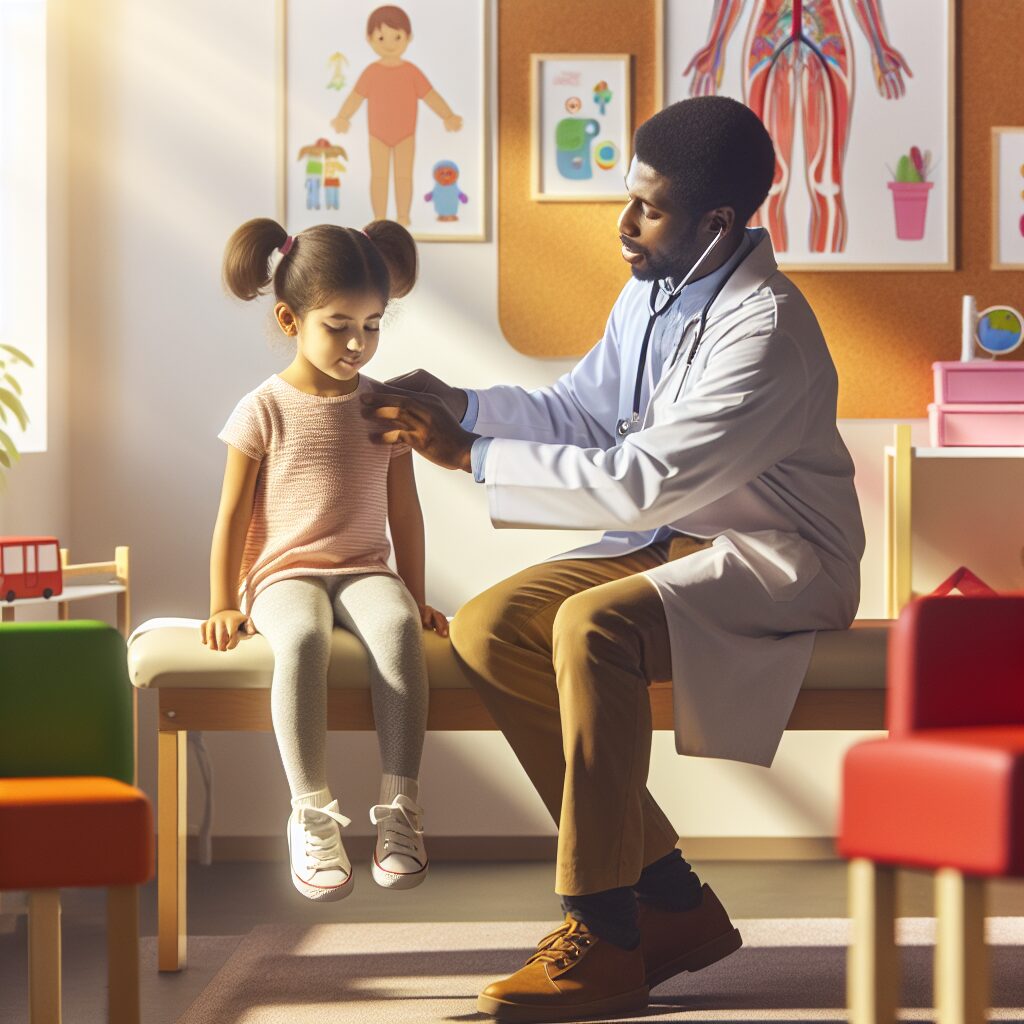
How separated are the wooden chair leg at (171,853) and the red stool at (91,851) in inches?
31.0

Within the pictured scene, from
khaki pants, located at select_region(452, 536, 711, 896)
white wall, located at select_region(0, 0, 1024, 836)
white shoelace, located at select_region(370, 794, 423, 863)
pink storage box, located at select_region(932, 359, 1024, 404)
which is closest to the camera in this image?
khaki pants, located at select_region(452, 536, 711, 896)

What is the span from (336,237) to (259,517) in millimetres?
465

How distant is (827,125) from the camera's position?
3090mm

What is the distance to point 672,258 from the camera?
7.06 feet

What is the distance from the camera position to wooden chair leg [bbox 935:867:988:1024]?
1.25m

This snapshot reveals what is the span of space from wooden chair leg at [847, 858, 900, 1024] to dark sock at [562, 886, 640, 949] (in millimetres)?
583

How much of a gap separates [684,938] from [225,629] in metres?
0.82

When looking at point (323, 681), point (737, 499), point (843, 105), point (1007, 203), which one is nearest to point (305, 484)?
point (323, 681)

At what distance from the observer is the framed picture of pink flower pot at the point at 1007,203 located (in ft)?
10.1

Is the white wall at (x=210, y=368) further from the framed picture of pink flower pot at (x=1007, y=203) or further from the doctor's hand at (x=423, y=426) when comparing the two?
the doctor's hand at (x=423, y=426)

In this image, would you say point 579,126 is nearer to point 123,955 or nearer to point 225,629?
point 225,629

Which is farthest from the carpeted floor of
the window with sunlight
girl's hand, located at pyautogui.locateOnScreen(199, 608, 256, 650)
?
the window with sunlight

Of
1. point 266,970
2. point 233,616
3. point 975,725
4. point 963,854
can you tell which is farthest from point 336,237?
point 963,854

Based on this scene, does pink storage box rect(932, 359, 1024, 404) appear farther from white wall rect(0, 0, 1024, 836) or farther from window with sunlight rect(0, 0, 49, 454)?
window with sunlight rect(0, 0, 49, 454)
